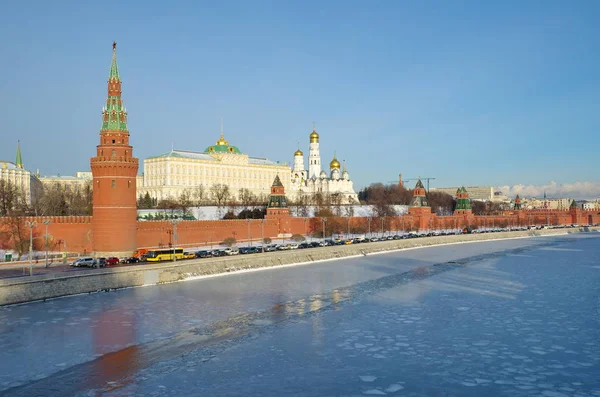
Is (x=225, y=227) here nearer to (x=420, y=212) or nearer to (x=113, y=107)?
(x=113, y=107)

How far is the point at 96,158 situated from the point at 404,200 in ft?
270

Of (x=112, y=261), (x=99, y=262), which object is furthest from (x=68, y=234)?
(x=99, y=262)

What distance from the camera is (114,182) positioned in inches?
1331

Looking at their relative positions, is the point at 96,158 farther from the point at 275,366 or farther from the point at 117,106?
the point at 275,366

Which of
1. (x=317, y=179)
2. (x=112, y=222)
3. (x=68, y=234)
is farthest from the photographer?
(x=317, y=179)

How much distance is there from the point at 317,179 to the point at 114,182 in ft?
220

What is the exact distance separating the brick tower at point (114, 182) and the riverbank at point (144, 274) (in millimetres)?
5030

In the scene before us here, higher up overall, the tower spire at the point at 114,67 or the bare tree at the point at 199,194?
the tower spire at the point at 114,67

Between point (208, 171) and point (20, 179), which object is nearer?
point (20, 179)

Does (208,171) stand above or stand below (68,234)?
above

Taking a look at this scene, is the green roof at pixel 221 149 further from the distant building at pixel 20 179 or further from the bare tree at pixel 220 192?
the distant building at pixel 20 179

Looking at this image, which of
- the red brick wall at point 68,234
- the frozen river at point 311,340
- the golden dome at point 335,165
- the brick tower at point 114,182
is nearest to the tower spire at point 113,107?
the brick tower at point 114,182

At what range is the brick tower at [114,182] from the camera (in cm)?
3356

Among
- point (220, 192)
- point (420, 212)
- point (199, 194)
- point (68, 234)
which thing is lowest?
point (68, 234)
